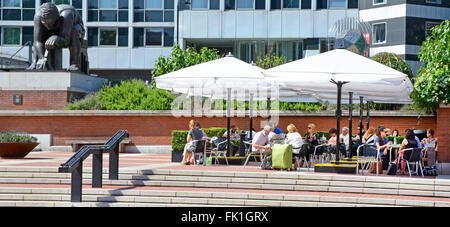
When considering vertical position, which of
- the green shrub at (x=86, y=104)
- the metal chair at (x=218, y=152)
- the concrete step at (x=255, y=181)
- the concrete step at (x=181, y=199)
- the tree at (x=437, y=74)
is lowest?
the concrete step at (x=181, y=199)

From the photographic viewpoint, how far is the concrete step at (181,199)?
1364cm

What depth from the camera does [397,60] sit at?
109 feet

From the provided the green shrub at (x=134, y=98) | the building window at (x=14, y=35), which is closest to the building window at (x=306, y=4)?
the building window at (x=14, y=35)

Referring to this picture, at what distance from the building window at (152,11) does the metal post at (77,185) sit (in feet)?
123

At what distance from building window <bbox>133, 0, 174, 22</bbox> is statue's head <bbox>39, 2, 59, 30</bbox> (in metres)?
22.7

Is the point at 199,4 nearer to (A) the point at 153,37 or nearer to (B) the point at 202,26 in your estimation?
(B) the point at 202,26

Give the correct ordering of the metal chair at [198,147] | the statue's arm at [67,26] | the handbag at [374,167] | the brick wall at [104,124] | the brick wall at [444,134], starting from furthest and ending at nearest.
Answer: the statue's arm at [67,26]
the brick wall at [104,124]
the metal chair at [198,147]
the brick wall at [444,134]
the handbag at [374,167]

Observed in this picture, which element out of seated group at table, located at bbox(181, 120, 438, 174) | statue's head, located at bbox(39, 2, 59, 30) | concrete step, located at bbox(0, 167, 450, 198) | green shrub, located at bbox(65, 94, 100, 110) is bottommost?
concrete step, located at bbox(0, 167, 450, 198)

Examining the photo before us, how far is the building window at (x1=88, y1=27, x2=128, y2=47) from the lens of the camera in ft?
168

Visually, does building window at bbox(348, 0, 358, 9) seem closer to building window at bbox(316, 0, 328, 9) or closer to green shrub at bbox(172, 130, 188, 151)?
building window at bbox(316, 0, 328, 9)

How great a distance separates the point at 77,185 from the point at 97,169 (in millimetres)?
1257

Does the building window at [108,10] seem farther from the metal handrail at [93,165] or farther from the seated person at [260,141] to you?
the metal handrail at [93,165]

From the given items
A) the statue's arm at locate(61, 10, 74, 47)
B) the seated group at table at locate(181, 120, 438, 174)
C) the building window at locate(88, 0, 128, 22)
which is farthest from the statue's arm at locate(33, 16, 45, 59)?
the building window at locate(88, 0, 128, 22)
